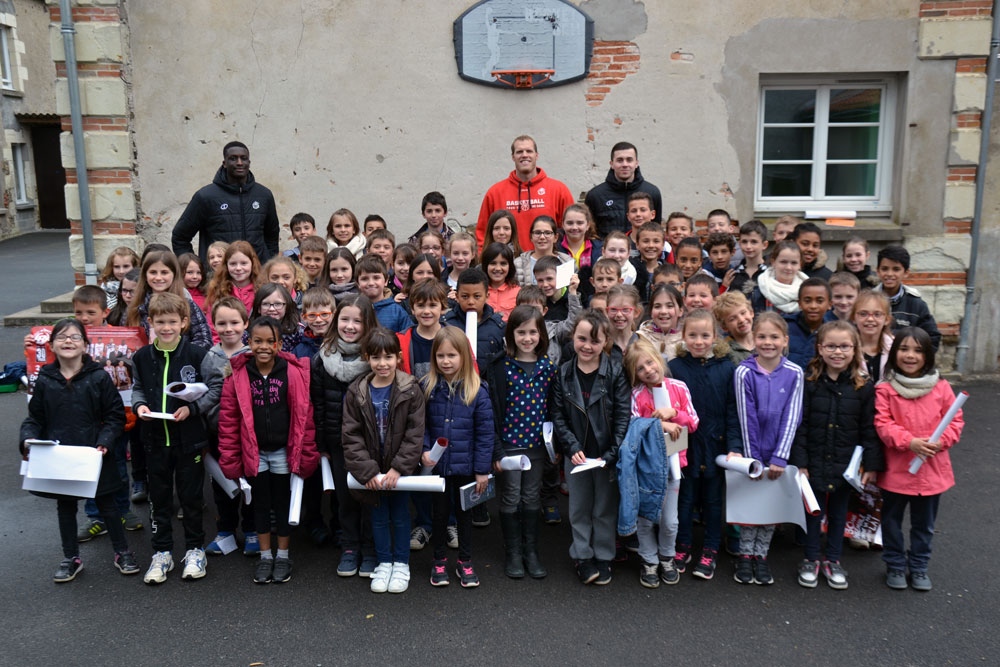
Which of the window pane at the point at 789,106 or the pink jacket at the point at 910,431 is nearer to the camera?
the pink jacket at the point at 910,431

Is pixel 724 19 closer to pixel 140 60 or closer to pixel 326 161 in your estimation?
pixel 326 161

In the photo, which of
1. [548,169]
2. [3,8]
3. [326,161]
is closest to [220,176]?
[326,161]

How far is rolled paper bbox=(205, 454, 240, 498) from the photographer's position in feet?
→ 14.5

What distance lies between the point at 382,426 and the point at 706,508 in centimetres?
183

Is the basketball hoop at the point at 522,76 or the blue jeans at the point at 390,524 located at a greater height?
the basketball hoop at the point at 522,76

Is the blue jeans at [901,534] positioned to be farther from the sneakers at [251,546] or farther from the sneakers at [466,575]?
the sneakers at [251,546]

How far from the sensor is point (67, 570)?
4.33 m

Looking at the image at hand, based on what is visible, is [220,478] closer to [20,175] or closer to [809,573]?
[809,573]

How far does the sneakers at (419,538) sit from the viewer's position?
4738 mm

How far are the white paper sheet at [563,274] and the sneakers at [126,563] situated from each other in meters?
2.90

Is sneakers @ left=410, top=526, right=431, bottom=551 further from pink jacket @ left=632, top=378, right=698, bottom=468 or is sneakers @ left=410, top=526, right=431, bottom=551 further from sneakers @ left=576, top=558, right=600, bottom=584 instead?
pink jacket @ left=632, top=378, right=698, bottom=468

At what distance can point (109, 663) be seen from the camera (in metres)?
3.59

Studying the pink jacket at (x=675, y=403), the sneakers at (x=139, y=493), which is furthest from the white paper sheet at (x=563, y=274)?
the sneakers at (x=139, y=493)

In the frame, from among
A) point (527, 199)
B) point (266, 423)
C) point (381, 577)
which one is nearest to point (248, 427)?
point (266, 423)
